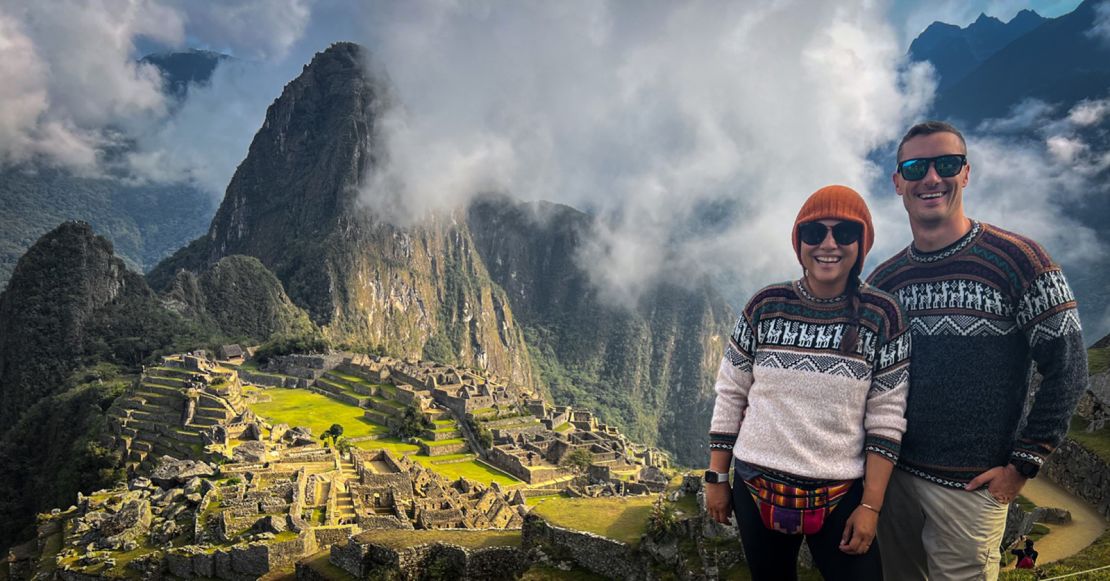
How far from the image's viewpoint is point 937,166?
419 centimetres

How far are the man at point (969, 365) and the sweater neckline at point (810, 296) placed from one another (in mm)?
568

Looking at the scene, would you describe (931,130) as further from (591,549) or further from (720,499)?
(591,549)

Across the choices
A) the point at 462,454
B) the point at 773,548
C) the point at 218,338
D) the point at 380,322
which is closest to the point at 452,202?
the point at 380,322

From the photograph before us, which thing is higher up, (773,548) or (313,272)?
(313,272)

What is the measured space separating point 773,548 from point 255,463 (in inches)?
837

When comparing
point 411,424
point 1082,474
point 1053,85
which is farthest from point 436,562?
point 1053,85

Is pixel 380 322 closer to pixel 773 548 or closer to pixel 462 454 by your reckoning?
pixel 462 454

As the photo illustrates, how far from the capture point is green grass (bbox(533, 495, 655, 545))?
32.3 ft

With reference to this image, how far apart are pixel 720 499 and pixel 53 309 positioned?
8594 centimetres

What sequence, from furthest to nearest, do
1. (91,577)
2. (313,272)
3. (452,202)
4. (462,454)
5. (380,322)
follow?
(452,202), (380,322), (313,272), (462,454), (91,577)

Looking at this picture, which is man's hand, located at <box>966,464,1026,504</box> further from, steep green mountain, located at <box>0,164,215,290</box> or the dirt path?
steep green mountain, located at <box>0,164,215,290</box>

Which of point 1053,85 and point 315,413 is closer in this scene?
point 315,413

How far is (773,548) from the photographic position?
4.09m

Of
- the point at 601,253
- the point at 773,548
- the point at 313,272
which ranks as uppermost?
the point at 601,253
